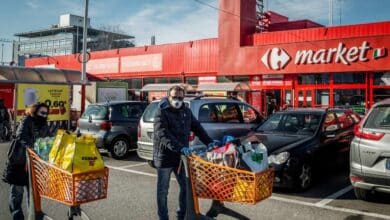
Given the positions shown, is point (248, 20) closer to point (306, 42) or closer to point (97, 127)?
point (306, 42)

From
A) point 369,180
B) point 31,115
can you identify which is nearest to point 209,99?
point 369,180

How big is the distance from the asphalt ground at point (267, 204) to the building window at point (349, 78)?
13672 mm

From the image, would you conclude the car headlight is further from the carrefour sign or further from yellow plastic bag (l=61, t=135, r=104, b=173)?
the carrefour sign

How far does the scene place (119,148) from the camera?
1155 cm

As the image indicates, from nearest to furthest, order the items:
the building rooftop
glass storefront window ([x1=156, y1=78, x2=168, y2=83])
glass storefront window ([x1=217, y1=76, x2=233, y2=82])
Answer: glass storefront window ([x1=217, y1=76, x2=233, y2=82])
glass storefront window ([x1=156, y1=78, x2=168, y2=83])
the building rooftop

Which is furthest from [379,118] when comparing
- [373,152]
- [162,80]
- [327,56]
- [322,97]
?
[162,80]

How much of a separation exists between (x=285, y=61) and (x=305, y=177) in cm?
1649

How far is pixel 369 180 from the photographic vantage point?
598 cm

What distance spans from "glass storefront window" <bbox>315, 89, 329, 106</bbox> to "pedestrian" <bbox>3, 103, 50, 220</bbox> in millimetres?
19105

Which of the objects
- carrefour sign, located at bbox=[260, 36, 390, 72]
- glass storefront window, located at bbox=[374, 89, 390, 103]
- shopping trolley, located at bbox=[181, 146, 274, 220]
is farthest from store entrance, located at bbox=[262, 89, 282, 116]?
shopping trolley, located at bbox=[181, 146, 274, 220]

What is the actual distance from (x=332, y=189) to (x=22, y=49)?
11670cm

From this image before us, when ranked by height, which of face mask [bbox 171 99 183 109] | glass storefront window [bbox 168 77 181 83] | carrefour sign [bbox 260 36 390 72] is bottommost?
face mask [bbox 171 99 183 109]

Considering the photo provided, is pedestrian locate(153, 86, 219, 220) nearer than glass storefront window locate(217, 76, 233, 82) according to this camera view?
Yes

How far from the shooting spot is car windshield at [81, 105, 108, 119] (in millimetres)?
11516
